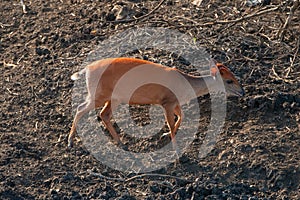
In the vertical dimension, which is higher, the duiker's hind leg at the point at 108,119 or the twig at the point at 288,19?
the twig at the point at 288,19

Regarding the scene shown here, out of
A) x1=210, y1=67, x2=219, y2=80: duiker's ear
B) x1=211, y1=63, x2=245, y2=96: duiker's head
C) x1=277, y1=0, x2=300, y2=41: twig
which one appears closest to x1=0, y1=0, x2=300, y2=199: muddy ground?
x1=277, y1=0, x2=300, y2=41: twig

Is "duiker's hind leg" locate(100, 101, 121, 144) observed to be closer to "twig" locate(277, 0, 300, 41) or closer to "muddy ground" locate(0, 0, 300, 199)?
"muddy ground" locate(0, 0, 300, 199)

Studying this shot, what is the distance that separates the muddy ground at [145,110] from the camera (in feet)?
25.1

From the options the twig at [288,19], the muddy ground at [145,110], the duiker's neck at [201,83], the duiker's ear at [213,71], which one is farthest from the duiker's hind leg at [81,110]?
the twig at [288,19]

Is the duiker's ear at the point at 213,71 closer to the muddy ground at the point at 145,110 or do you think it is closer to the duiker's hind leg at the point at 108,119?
the muddy ground at the point at 145,110

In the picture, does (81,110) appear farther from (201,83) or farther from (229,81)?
(229,81)

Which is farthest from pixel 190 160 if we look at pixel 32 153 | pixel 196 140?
pixel 32 153

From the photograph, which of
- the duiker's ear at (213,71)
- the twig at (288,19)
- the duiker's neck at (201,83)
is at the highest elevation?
the twig at (288,19)

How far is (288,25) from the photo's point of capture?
9.27m

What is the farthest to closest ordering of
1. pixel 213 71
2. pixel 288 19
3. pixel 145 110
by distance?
pixel 288 19, pixel 145 110, pixel 213 71

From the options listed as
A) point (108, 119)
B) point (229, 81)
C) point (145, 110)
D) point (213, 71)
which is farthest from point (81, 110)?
point (229, 81)

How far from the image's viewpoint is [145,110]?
349 inches

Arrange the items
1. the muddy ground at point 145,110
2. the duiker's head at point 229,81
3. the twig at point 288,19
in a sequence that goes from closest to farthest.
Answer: the muddy ground at point 145,110, the duiker's head at point 229,81, the twig at point 288,19

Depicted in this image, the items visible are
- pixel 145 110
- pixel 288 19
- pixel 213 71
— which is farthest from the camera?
pixel 288 19
